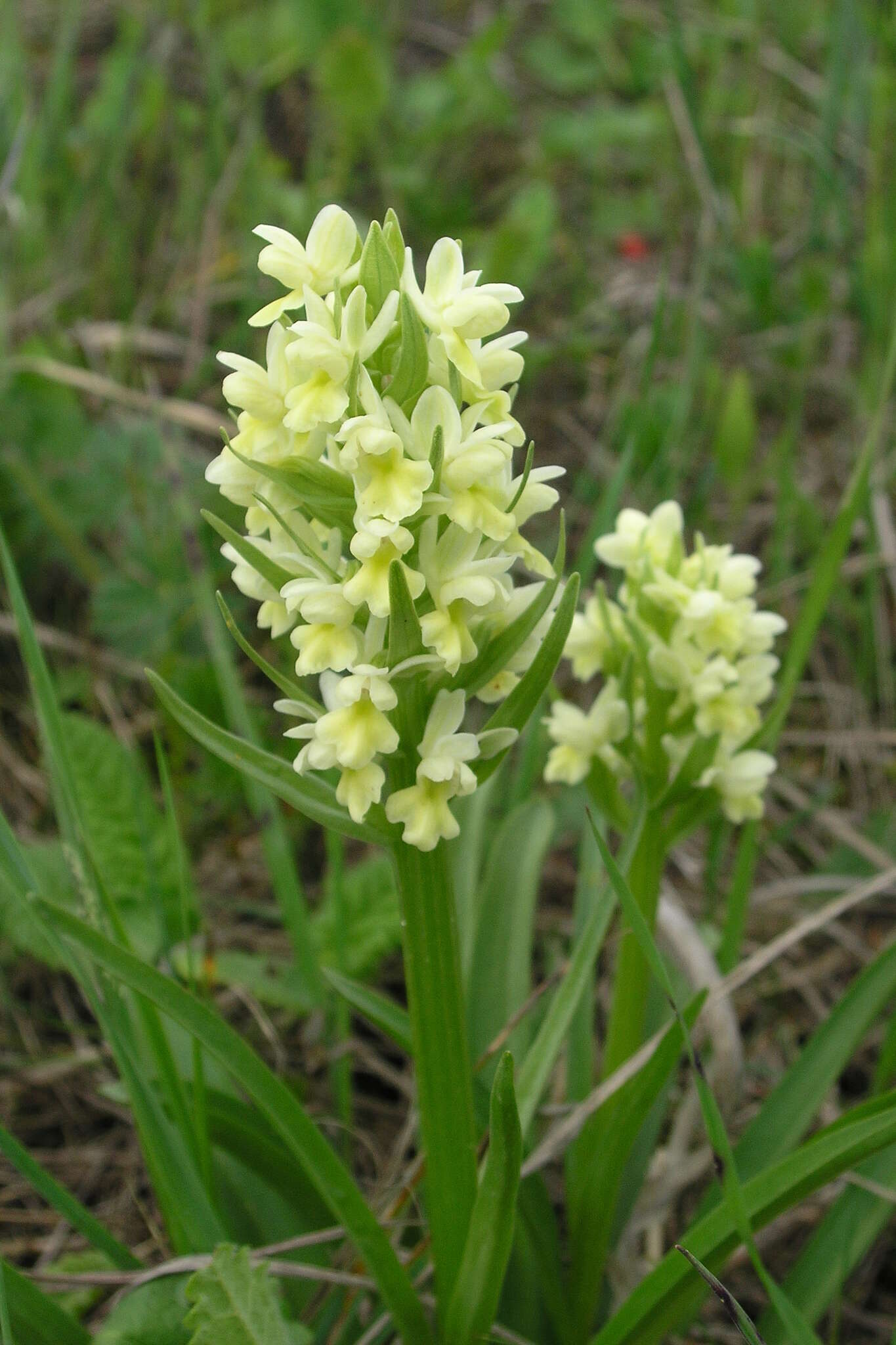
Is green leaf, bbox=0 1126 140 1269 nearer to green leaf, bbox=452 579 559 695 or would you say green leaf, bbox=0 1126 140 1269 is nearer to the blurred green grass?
green leaf, bbox=452 579 559 695

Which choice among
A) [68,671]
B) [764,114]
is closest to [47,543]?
[68,671]

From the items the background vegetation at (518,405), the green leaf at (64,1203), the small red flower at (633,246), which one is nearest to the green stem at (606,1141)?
the background vegetation at (518,405)

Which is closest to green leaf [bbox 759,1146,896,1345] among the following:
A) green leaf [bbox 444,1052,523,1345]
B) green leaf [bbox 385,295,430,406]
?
green leaf [bbox 444,1052,523,1345]

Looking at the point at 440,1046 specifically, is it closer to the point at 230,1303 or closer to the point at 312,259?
the point at 230,1303

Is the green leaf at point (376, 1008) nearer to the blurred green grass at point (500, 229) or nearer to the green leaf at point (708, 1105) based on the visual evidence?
the green leaf at point (708, 1105)

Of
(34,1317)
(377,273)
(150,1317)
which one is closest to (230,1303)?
(150,1317)

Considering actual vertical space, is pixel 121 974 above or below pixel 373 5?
below

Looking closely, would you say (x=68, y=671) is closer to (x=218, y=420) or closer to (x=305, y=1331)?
(x=218, y=420)
